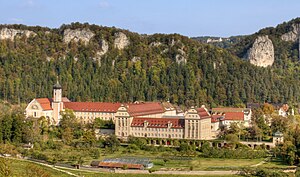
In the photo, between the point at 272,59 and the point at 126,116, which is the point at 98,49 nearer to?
the point at 272,59

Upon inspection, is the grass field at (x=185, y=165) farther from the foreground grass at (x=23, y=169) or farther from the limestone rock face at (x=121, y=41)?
the limestone rock face at (x=121, y=41)

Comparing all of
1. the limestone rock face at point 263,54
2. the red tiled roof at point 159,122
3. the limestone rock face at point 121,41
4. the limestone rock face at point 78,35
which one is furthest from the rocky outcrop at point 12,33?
the red tiled roof at point 159,122

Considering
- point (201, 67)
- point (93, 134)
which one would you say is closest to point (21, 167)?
point (93, 134)

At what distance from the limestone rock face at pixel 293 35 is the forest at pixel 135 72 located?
16.9m

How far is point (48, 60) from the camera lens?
133625 mm

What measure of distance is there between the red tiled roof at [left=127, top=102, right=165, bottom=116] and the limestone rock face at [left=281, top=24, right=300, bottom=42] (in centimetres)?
6838

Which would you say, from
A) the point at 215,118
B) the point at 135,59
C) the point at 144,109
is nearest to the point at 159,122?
the point at 215,118

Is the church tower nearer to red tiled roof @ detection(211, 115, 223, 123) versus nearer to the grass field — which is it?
red tiled roof @ detection(211, 115, 223, 123)

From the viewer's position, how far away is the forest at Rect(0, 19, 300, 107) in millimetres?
119125

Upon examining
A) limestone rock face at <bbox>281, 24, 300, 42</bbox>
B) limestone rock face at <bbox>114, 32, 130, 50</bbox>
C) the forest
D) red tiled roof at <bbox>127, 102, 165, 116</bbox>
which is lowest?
red tiled roof at <bbox>127, 102, 165, 116</bbox>

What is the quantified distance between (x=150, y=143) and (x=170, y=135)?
10.3 ft

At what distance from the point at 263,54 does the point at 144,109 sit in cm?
6362

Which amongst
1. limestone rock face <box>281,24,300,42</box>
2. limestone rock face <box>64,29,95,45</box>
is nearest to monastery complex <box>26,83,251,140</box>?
limestone rock face <box>64,29,95,45</box>

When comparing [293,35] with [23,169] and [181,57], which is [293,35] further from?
[23,169]
